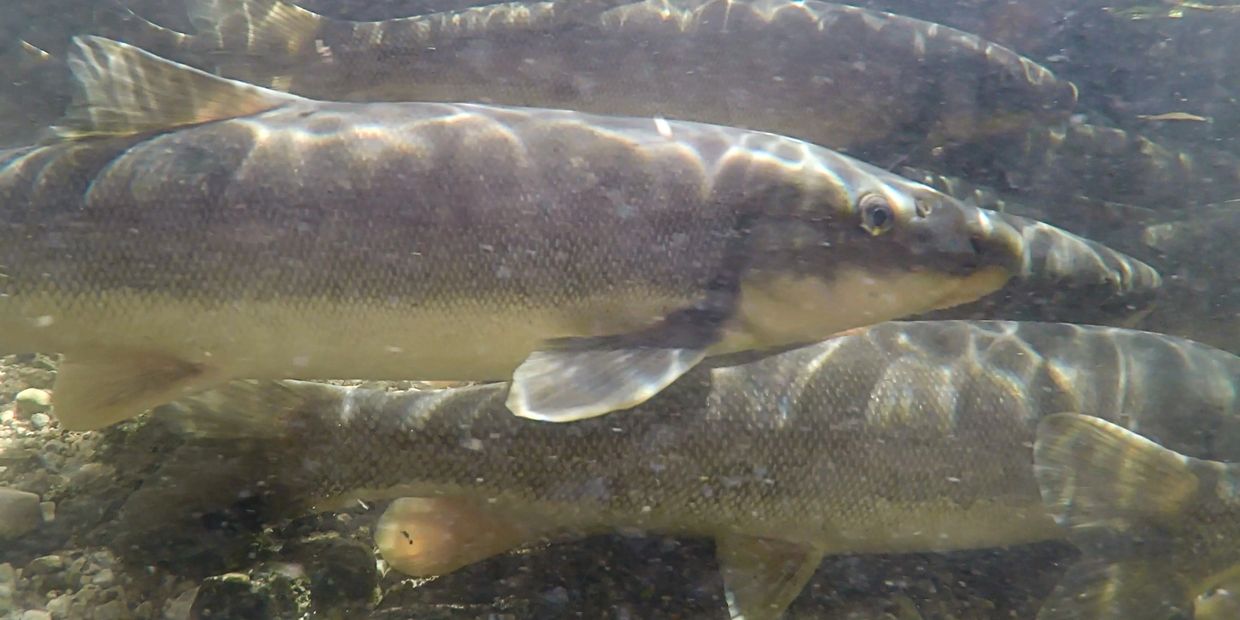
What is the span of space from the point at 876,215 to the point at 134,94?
Answer: 9.73 feet

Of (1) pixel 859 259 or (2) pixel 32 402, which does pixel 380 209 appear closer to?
(1) pixel 859 259

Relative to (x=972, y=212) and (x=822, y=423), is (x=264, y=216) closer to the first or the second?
(x=822, y=423)

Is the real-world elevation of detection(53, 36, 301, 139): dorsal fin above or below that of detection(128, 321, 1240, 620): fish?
above

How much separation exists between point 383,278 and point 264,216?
1.62 feet

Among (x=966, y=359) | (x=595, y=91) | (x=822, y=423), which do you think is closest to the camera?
(x=822, y=423)

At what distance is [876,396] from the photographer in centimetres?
333

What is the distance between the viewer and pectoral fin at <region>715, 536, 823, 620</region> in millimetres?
2883

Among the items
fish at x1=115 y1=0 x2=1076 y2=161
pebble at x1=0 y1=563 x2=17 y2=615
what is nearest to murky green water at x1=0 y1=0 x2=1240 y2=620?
pebble at x1=0 y1=563 x2=17 y2=615

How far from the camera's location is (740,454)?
3.14 metres

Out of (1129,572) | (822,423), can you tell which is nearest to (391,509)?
(822,423)

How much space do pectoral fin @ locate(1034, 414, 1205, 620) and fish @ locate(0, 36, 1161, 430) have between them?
767 millimetres

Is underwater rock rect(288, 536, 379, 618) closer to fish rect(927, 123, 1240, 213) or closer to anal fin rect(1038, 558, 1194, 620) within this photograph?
anal fin rect(1038, 558, 1194, 620)

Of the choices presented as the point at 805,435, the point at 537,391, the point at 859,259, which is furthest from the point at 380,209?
the point at 805,435

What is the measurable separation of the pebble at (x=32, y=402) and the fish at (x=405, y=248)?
1019 millimetres
